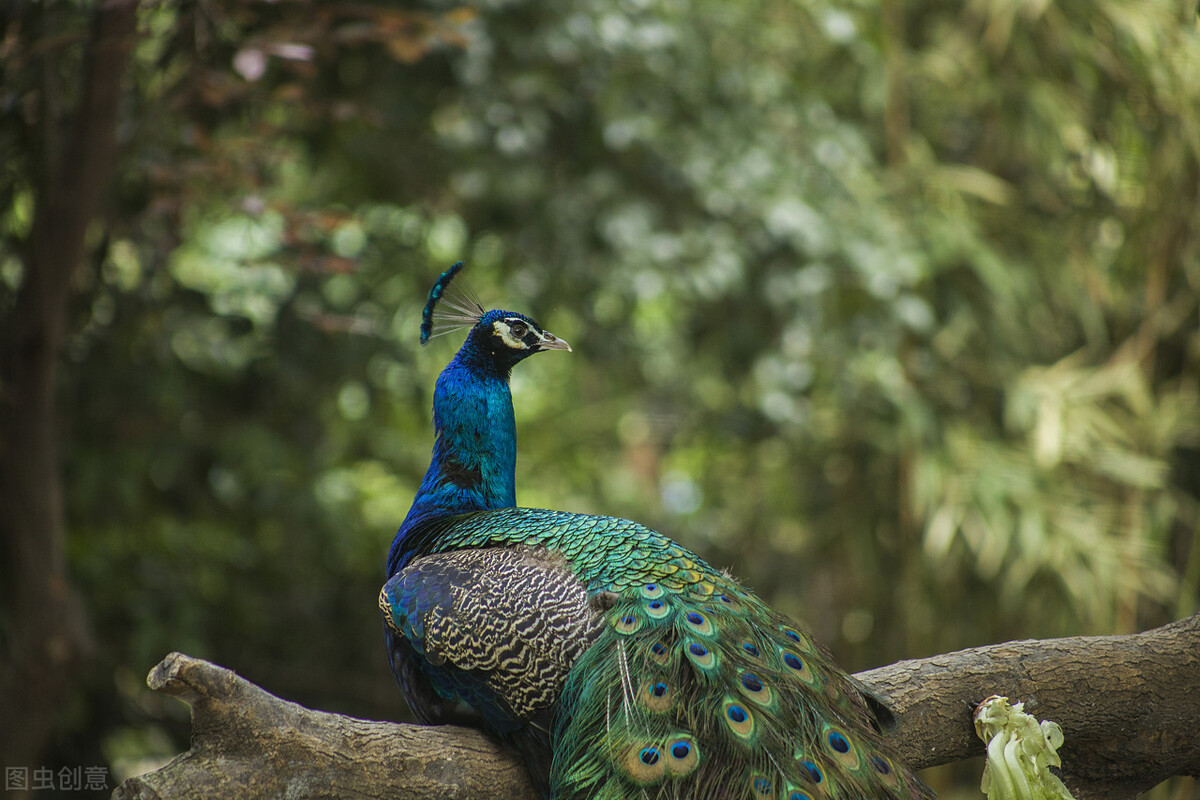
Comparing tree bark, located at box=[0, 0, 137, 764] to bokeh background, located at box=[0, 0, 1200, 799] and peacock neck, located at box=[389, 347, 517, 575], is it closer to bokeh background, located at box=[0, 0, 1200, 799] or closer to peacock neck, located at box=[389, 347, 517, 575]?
bokeh background, located at box=[0, 0, 1200, 799]

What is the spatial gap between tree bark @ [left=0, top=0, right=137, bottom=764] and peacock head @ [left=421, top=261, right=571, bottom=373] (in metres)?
1.00

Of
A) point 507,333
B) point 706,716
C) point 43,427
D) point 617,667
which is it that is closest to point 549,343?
point 507,333

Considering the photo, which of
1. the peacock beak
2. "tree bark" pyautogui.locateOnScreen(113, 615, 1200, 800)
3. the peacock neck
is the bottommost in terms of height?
"tree bark" pyautogui.locateOnScreen(113, 615, 1200, 800)

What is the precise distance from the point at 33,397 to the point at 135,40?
39.9 inches

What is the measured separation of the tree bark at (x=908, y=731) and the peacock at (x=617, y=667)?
0.16m

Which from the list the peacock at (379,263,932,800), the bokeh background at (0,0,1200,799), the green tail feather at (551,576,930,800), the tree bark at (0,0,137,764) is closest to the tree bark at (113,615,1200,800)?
the peacock at (379,263,932,800)

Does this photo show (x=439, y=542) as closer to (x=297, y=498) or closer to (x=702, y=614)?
(x=702, y=614)

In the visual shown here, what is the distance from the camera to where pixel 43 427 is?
2.99 metres

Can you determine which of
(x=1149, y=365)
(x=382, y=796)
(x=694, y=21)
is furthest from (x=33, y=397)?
(x=1149, y=365)

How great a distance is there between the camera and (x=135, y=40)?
102 inches

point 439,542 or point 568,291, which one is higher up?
point 568,291

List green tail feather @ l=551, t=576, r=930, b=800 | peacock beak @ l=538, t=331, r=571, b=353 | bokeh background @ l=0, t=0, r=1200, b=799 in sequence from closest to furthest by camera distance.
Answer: green tail feather @ l=551, t=576, r=930, b=800
peacock beak @ l=538, t=331, r=571, b=353
bokeh background @ l=0, t=0, r=1200, b=799

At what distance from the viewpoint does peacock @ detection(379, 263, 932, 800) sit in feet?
5.66

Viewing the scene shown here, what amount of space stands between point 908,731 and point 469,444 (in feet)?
3.63
